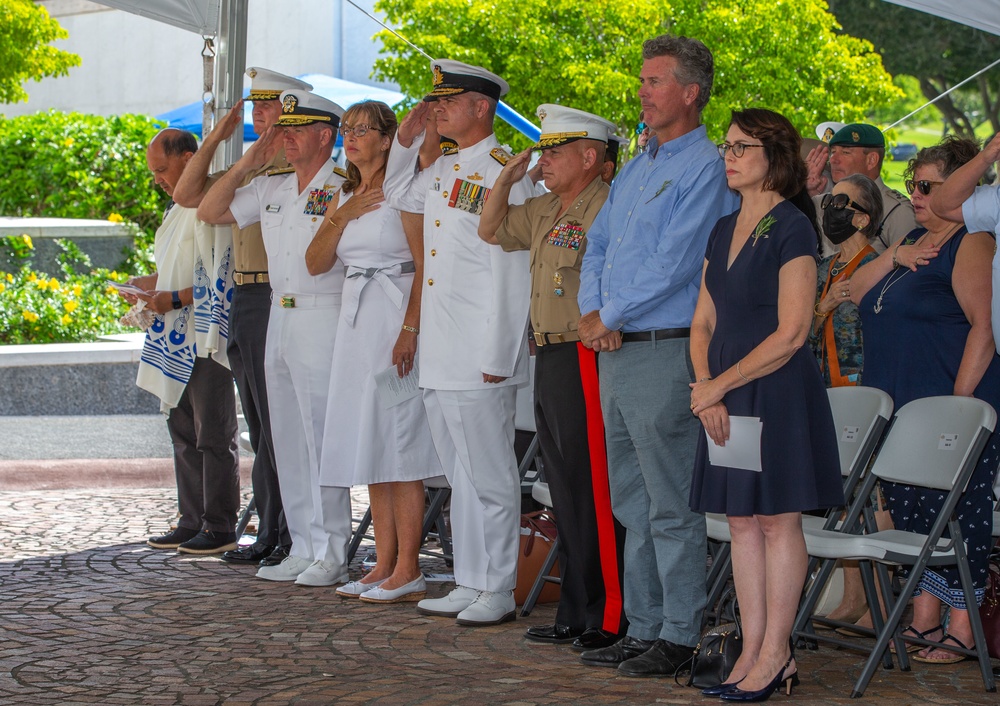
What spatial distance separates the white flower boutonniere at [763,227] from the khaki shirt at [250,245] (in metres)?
3.05

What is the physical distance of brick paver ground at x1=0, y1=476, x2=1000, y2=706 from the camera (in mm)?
4660

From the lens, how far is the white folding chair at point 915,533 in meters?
4.68

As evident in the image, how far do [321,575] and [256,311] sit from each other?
1.35 metres

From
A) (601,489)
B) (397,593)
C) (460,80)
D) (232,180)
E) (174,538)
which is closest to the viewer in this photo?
(601,489)

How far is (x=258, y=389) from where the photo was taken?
697 cm

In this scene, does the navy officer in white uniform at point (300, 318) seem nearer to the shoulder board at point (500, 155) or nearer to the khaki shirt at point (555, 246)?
the shoulder board at point (500, 155)

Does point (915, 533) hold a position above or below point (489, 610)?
above

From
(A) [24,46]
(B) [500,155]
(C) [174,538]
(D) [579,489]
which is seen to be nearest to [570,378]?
(D) [579,489]

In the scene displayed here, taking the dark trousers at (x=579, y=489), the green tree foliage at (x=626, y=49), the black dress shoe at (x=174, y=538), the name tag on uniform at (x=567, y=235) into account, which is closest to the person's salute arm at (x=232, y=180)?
the black dress shoe at (x=174, y=538)

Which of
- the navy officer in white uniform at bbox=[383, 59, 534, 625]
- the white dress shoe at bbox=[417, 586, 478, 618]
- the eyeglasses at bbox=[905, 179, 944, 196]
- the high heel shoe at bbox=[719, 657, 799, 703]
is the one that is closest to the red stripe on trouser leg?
the navy officer in white uniform at bbox=[383, 59, 534, 625]

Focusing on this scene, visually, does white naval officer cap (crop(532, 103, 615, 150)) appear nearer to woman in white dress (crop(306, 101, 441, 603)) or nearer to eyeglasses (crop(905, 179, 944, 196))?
woman in white dress (crop(306, 101, 441, 603))

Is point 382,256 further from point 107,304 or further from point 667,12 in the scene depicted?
point 667,12

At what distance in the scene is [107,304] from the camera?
1333 centimetres

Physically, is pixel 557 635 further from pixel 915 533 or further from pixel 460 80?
pixel 460 80
